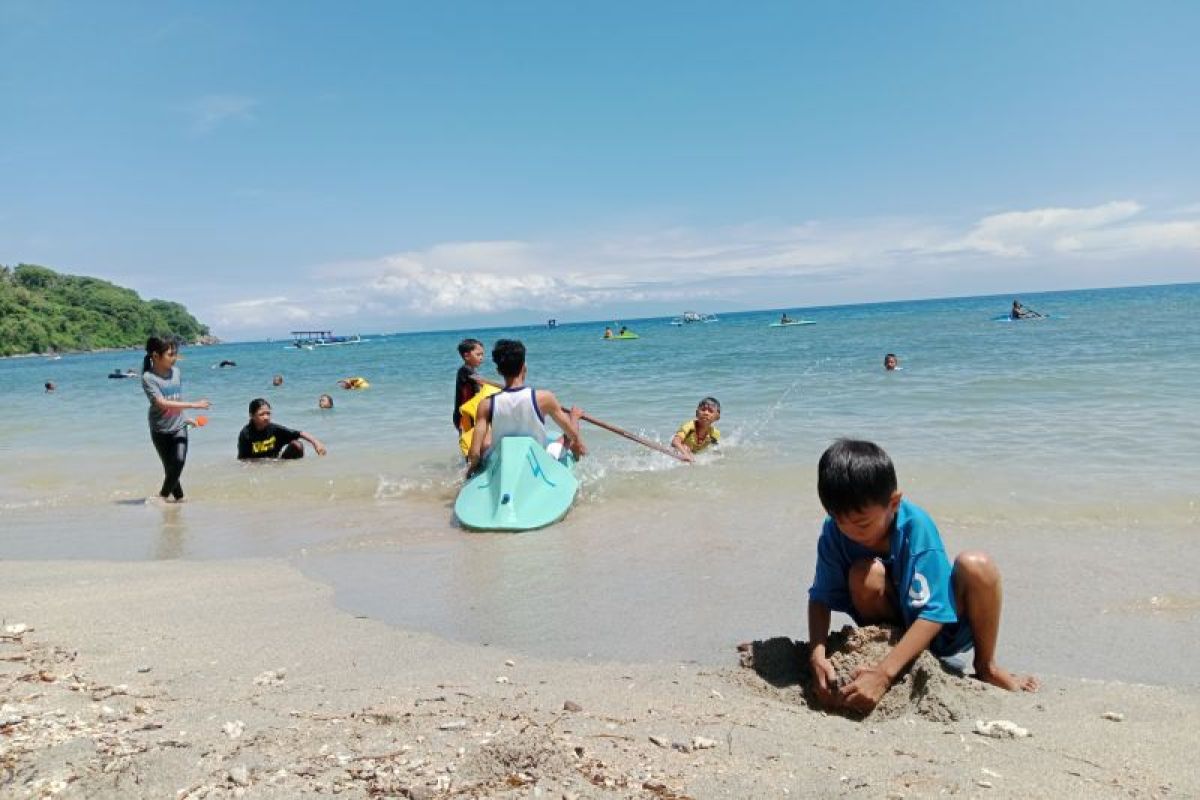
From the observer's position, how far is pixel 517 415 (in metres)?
6.65

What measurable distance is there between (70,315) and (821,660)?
4719 inches

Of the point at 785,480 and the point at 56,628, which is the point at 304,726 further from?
the point at 785,480

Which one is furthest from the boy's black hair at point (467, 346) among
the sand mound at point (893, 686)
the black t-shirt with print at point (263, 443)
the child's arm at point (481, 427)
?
the sand mound at point (893, 686)

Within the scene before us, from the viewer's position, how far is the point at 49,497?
28.3 feet

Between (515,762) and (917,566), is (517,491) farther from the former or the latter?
(515,762)

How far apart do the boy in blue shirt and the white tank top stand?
3886mm

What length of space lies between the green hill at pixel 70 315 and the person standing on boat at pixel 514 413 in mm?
74680

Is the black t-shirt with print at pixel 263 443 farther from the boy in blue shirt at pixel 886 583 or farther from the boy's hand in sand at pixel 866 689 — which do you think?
the boy's hand in sand at pixel 866 689

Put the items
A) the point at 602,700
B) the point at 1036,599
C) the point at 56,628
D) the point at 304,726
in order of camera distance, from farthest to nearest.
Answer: the point at 1036,599
the point at 56,628
the point at 602,700
the point at 304,726

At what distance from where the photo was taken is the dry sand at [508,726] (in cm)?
212

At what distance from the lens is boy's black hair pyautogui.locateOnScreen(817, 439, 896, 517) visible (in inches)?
98.7

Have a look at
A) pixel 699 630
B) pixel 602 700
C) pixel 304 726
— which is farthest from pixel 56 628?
pixel 699 630

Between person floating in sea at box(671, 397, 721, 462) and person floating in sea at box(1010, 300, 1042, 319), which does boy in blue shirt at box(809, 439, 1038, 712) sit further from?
person floating in sea at box(1010, 300, 1042, 319)

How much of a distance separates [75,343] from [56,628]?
351 feet
